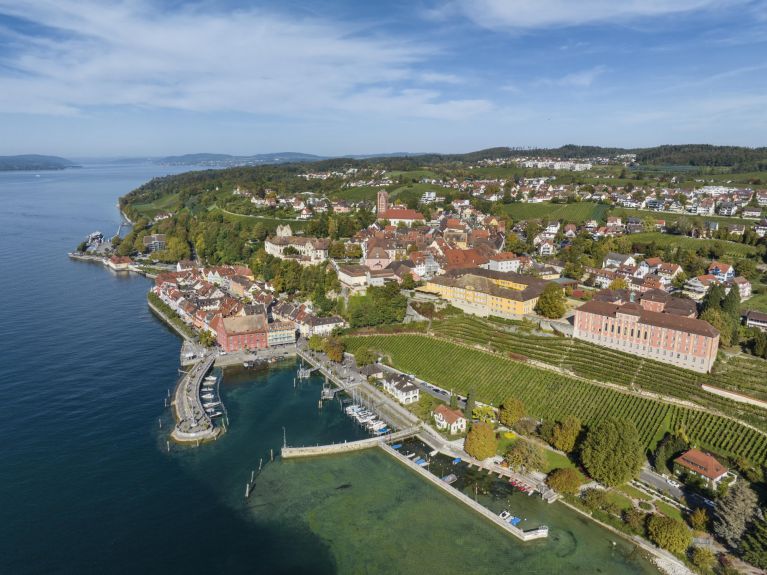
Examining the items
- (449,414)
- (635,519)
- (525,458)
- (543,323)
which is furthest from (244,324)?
(635,519)

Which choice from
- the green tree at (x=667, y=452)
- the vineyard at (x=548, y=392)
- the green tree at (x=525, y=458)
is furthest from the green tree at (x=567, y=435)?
the green tree at (x=667, y=452)

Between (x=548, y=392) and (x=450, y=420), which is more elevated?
(x=548, y=392)

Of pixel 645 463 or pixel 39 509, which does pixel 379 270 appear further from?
pixel 39 509

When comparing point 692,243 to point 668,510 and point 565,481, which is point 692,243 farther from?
point 565,481

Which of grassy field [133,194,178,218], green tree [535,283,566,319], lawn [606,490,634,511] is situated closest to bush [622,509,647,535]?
lawn [606,490,634,511]

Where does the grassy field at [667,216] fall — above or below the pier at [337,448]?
above

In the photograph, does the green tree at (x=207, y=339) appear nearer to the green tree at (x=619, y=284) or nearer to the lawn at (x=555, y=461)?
the lawn at (x=555, y=461)
